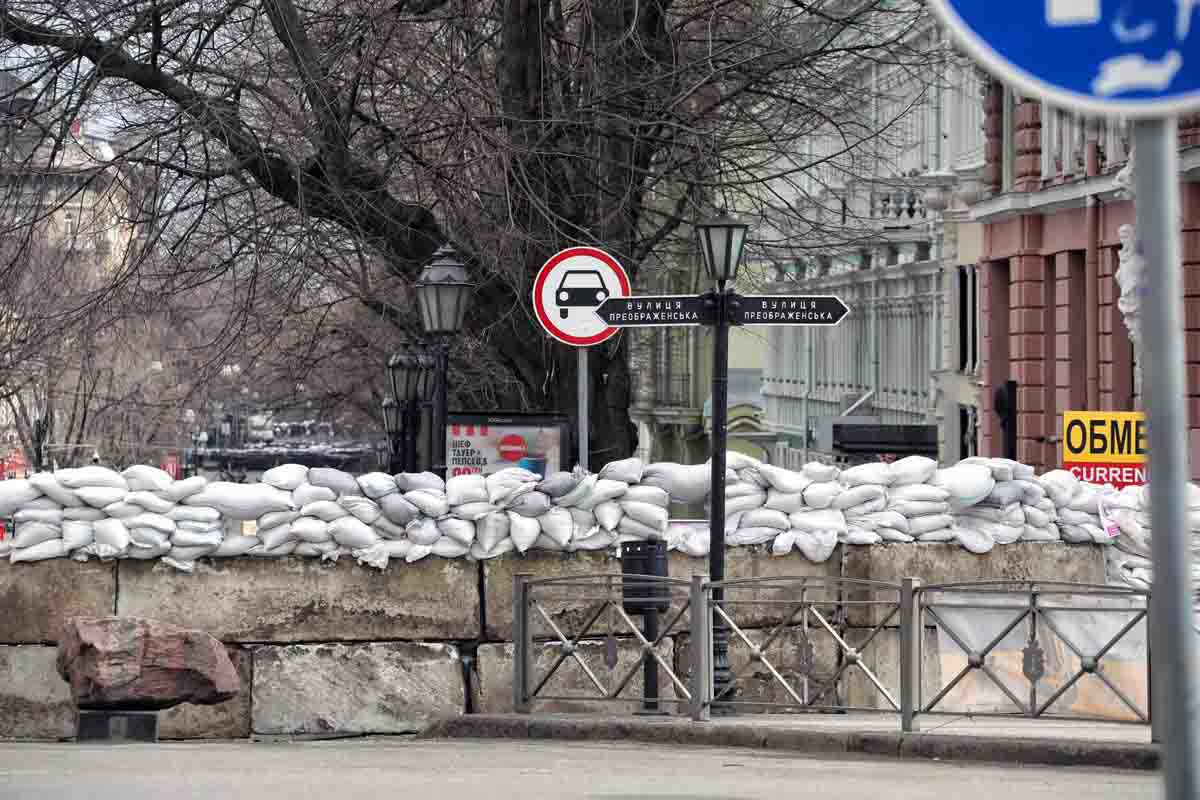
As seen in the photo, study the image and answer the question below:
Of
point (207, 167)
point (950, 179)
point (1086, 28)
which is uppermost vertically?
point (950, 179)

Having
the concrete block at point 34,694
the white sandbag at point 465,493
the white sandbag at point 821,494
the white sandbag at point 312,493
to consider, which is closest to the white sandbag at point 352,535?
the white sandbag at point 312,493

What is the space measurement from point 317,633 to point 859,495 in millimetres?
3174

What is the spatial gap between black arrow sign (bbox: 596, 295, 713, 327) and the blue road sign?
29.1 feet

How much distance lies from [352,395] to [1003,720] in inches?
1258

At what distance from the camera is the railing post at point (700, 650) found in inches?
449

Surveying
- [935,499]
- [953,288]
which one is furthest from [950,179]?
[935,499]

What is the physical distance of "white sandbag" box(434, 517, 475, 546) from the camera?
1262 centimetres

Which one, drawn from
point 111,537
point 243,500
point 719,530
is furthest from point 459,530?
point 111,537

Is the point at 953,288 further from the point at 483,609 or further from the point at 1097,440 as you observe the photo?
the point at 483,609

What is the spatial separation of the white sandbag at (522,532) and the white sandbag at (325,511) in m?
0.91

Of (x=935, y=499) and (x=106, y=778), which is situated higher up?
(x=935, y=499)

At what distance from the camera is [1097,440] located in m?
17.2

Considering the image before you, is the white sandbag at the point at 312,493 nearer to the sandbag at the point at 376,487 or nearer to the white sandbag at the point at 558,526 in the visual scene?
the sandbag at the point at 376,487

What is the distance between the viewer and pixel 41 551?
40.4ft
